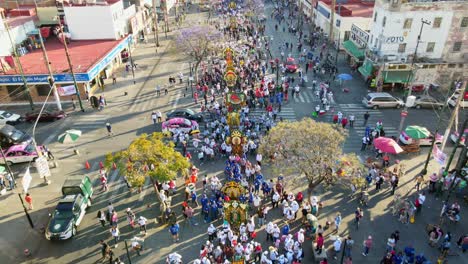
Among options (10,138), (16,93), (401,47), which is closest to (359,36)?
(401,47)

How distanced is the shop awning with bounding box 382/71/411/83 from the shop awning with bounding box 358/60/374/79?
1809 millimetres

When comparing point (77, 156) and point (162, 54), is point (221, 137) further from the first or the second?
point (162, 54)

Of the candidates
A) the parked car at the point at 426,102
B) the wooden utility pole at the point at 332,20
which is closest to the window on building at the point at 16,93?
the parked car at the point at 426,102

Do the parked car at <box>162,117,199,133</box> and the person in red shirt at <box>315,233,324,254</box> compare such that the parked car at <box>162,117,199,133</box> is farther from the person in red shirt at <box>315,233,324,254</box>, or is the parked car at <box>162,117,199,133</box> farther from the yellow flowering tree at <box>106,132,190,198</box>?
the person in red shirt at <box>315,233,324,254</box>

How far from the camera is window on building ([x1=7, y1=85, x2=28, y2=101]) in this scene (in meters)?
39.2

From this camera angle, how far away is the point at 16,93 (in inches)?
1551

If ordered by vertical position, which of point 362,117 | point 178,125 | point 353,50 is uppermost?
point 353,50

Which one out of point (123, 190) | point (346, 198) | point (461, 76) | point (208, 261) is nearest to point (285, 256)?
point (208, 261)

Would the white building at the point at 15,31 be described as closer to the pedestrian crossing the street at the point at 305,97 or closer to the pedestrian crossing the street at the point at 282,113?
the pedestrian crossing the street at the point at 282,113

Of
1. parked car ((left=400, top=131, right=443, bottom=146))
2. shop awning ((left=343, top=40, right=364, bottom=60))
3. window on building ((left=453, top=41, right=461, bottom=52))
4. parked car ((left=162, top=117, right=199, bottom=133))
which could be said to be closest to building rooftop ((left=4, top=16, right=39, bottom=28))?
parked car ((left=162, top=117, right=199, bottom=133))

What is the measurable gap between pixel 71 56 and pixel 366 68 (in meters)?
33.9

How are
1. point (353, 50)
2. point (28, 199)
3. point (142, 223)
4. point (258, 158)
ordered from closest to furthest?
point (142, 223)
point (28, 199)
point (258, 158)
point (353, 50)

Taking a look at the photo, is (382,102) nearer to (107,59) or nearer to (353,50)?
(353,50)

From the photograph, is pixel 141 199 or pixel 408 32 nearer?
pixel 141 199
